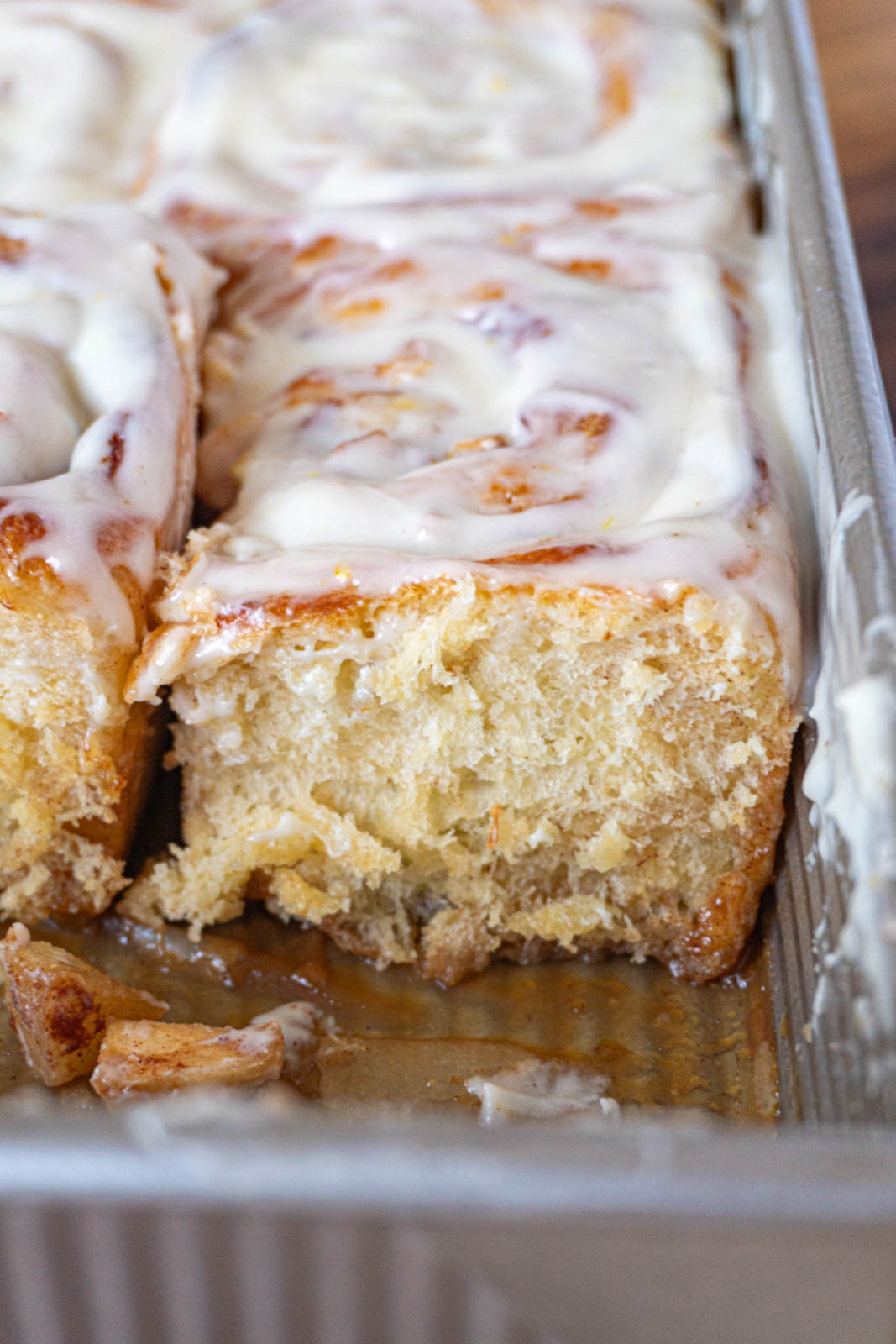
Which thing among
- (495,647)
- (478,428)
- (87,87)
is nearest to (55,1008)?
(495,647)

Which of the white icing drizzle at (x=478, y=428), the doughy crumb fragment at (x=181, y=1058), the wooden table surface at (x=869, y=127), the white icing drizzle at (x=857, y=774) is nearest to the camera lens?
the white icing drizzle at (x=857, y=774)

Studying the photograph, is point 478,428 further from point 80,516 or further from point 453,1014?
point 453,1014

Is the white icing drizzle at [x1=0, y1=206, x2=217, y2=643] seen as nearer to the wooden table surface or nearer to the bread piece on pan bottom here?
the bread piece on pan bottom

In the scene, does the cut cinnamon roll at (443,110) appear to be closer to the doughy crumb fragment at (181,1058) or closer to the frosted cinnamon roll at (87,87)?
the frosted cinnamon roll at (87,87)

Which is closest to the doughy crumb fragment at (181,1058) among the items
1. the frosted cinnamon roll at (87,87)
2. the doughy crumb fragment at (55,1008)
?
the doughy crumb fragment at (55,1008)

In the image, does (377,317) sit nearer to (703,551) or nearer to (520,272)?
(520,272)

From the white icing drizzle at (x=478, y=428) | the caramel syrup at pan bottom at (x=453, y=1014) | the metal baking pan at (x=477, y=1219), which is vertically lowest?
the caramel syrup at pan bottom at (x=453, y=1014)

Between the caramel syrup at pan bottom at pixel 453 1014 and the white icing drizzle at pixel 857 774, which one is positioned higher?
the white icing drizzle at pixel 857 774

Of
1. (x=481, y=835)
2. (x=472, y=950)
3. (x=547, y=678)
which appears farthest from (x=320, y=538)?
(x=472, y=950)
